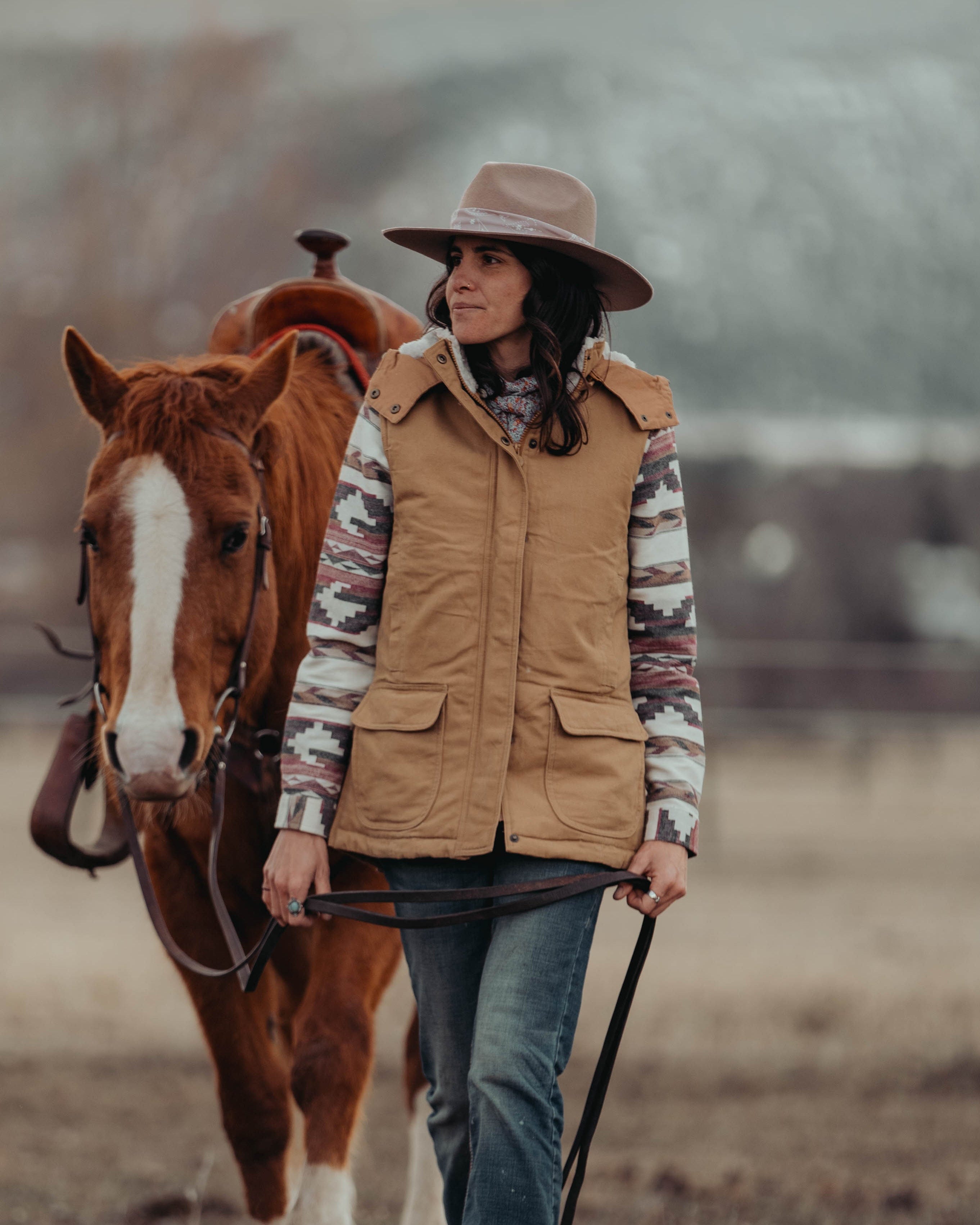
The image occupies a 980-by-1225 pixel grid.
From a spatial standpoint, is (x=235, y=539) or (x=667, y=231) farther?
(x=667, y=231)

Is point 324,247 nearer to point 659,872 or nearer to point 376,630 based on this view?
point 376,630

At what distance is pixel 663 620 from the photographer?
2.45 meters

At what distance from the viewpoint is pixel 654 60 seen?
36.5 m

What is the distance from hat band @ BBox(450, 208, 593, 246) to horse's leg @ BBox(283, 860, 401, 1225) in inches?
53.3

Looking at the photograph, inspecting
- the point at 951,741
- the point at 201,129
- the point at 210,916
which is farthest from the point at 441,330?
the point at 201,129

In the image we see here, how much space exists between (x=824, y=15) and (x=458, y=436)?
37.0 metres

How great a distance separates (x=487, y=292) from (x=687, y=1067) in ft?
14.9

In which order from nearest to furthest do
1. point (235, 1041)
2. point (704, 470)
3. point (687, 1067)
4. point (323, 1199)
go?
point (323, 1199) < point (235, 1041) < point (687, 1067) < point (704, 470)

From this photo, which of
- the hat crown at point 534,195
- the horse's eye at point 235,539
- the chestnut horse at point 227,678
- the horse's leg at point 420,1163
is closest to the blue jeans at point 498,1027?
the chestnut horse at point 227,678

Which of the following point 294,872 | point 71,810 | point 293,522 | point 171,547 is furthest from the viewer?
point 71,810

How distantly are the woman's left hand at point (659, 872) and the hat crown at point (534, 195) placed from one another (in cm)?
96

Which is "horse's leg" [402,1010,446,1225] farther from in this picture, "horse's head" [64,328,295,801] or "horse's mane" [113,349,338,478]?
"horse's mane" [113,349,338,478]

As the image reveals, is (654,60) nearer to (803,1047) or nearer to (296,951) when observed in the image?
(803,1047)

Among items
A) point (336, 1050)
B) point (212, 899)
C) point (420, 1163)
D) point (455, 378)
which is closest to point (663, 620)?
point (455, 378)
